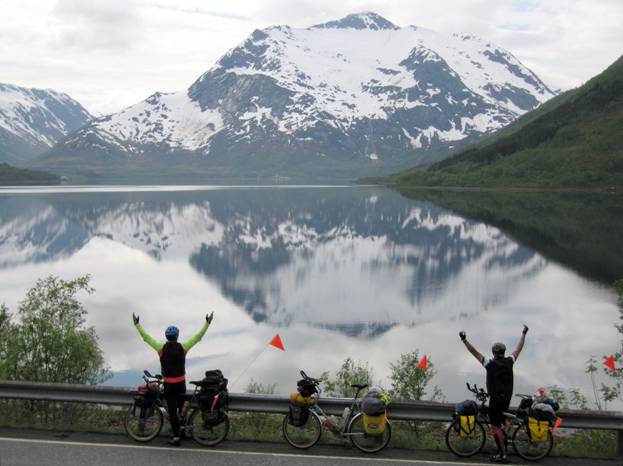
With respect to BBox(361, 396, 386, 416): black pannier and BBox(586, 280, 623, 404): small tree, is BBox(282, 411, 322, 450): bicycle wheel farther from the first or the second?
BBox(586, 280, 623, 404): small tree

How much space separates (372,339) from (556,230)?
85486mm

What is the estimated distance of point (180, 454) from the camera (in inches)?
663

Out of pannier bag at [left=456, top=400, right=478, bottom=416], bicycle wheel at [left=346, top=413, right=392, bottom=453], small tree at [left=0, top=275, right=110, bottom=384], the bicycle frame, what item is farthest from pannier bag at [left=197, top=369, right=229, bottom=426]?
small tree at [left=0, top=275, right=110, bottom=384]

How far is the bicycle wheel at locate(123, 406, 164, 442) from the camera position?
17.7 meters

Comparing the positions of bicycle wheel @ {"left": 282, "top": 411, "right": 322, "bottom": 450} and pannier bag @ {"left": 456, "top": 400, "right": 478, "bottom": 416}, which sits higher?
pannier bag @ {"left": 456, "top": 400, "right": 478, "bottom": 416}

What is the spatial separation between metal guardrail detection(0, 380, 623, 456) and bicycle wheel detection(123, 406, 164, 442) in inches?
20.7

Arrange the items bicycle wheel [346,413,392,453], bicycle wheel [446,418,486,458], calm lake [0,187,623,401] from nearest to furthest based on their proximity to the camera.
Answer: bicycle wheel [446,418,486,458] < bicycle wheel [346,413,392,453] < calm lake [0,187,623,401]

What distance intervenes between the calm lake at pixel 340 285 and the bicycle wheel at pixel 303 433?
18.2m

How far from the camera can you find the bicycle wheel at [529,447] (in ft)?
Result: 55.6

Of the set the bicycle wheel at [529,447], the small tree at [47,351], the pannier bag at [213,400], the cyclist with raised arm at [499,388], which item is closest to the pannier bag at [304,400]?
the pannier bag at [213,400]

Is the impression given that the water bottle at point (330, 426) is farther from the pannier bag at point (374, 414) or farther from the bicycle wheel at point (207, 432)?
the bicycle wheel at point (207, 432)

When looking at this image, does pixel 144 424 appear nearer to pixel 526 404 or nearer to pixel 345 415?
pixel 345 415

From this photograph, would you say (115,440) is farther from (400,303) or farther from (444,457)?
(400,303)

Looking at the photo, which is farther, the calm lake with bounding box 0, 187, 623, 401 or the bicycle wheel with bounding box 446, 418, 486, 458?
the calm lake with bounding box 0, 187, 623, 401
